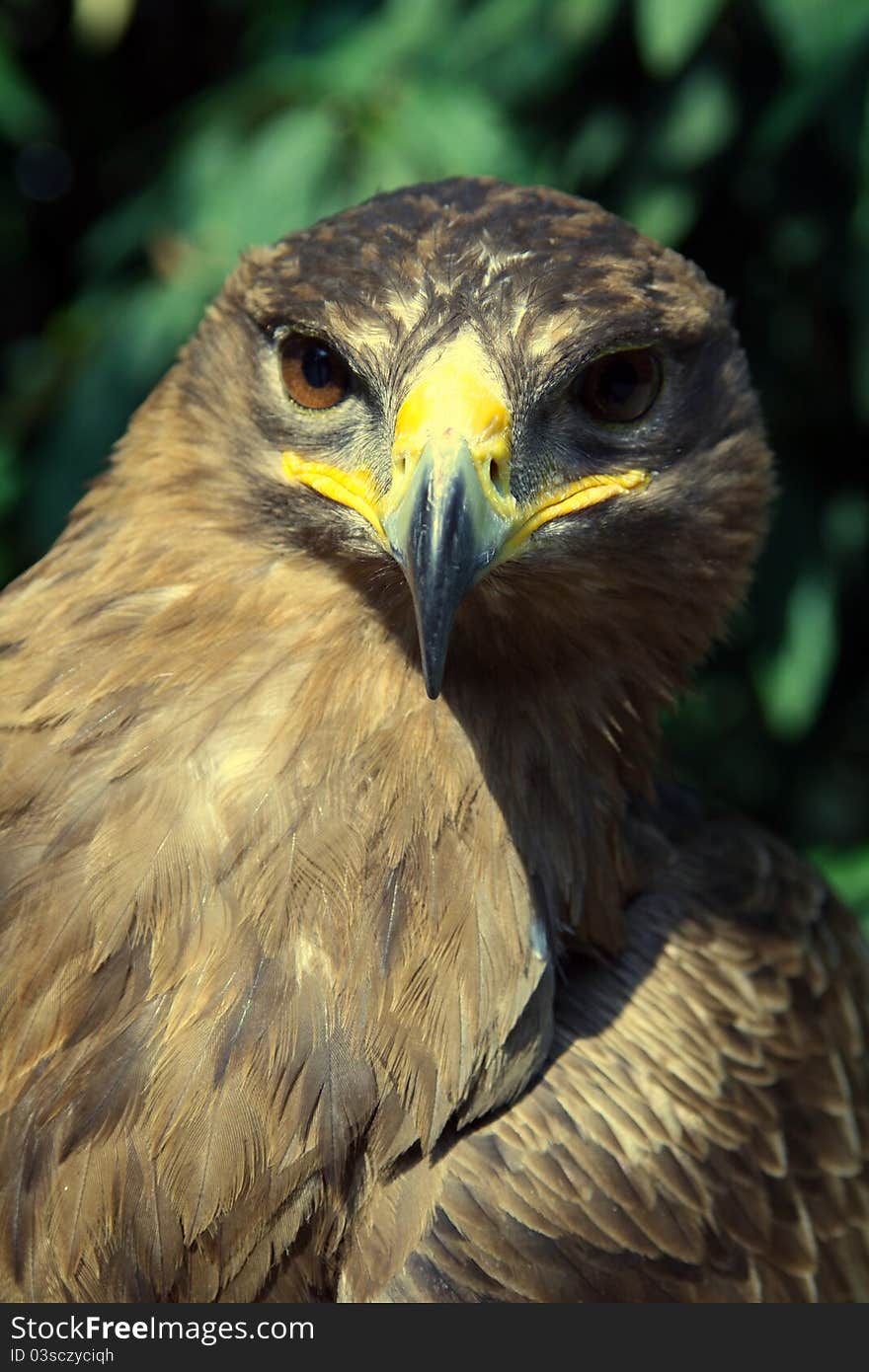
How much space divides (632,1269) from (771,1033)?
57cm

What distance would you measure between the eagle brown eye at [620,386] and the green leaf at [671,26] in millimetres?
1537

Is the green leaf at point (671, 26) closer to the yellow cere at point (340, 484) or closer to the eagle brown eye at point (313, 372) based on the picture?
the eagle brown eye at point (313, 372)

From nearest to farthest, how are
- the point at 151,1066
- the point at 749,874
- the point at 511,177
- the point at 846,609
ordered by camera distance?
the point at 151,1066
the point at 749,874
the point at 511,177
the point at 846,609

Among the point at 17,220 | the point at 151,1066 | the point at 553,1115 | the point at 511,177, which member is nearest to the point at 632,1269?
the point at 553,1115

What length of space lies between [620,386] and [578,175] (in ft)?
6.39

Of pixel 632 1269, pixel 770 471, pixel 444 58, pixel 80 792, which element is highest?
pixel 444 58

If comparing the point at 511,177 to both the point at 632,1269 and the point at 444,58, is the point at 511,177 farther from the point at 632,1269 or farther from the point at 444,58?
the point at 632,1269

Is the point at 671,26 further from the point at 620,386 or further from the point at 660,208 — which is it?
the point at 620,386

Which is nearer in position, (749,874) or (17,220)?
Answer: (749,874)

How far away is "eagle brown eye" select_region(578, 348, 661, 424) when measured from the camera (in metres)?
2.17

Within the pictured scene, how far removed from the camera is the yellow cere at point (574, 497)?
6.70ft

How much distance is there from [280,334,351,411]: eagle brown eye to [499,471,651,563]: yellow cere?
0.32 metres

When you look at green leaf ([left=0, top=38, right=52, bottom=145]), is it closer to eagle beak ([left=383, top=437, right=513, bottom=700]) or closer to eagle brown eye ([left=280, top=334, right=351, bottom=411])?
eagle brown eye ([left=280, top=334, right=351, bottom=411])

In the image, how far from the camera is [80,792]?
6.87ft
